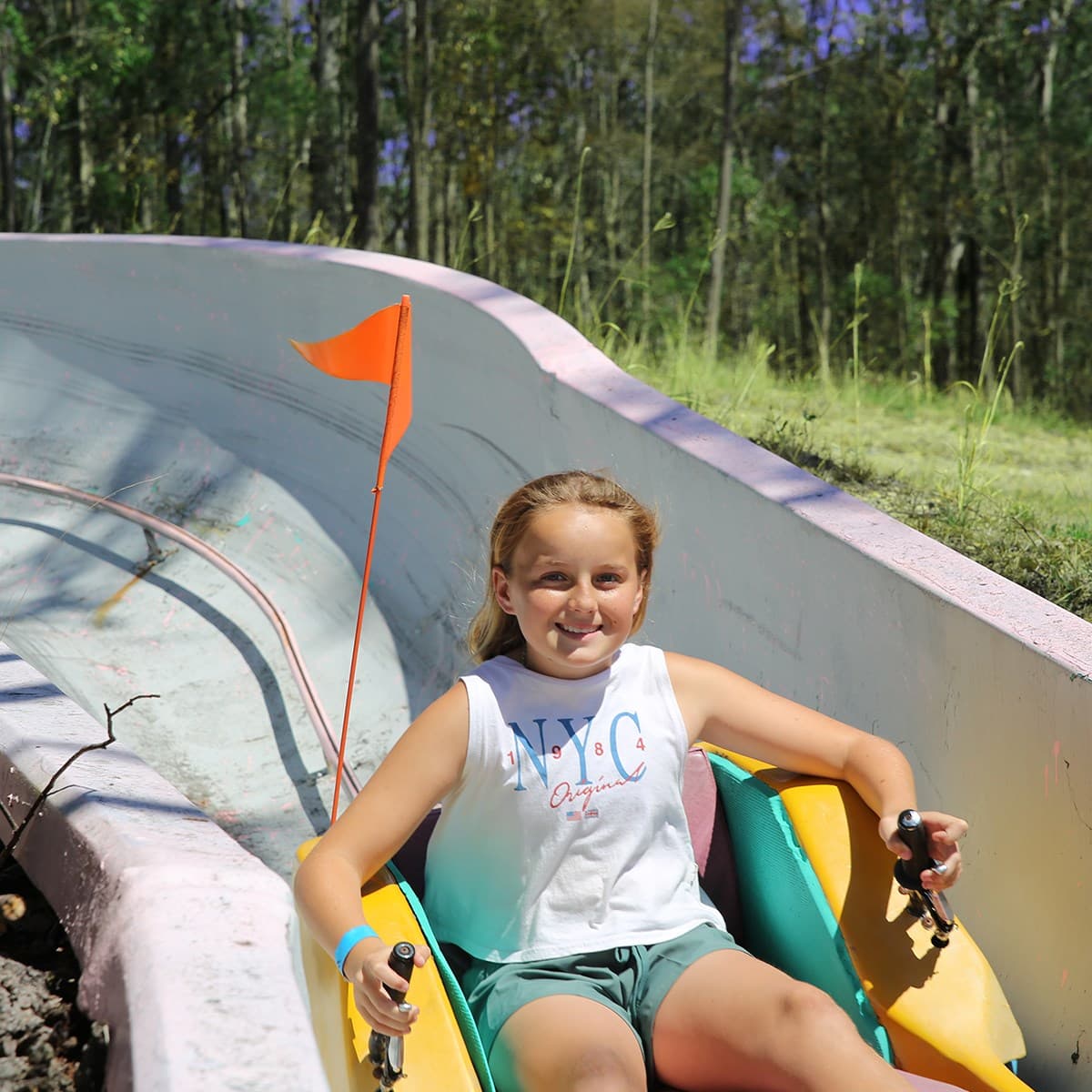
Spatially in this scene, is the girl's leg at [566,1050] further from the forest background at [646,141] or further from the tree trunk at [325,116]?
the forest background at [646,141]

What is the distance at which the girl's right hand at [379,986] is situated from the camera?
126 cm

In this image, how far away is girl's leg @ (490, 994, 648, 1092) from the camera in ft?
4.52

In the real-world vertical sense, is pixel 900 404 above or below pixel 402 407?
below

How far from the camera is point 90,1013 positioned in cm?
116

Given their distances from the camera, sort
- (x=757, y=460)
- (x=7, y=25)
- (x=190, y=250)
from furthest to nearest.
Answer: (x=7, y=25), (x=190, y=250), (x=757, y=460)

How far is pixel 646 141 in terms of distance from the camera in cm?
1970

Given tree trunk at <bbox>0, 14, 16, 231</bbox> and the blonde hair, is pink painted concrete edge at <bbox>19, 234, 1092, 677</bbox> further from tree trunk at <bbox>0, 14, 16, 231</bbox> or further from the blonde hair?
tree trunk at <bbox>0, 14, 16, 231</bbox>

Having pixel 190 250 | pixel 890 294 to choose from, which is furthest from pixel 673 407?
pixel 890 294

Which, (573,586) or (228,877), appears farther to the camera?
(573,586)

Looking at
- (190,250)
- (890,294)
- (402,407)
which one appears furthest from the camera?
(890,294)

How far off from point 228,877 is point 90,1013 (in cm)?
17

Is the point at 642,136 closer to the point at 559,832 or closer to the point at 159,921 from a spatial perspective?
the point at 559,832

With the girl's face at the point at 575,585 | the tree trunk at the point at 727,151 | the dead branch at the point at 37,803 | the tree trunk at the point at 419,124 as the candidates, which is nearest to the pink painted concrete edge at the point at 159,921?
the dead branch at the point at 37,803

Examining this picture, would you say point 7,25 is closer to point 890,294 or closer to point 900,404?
point 900,404
